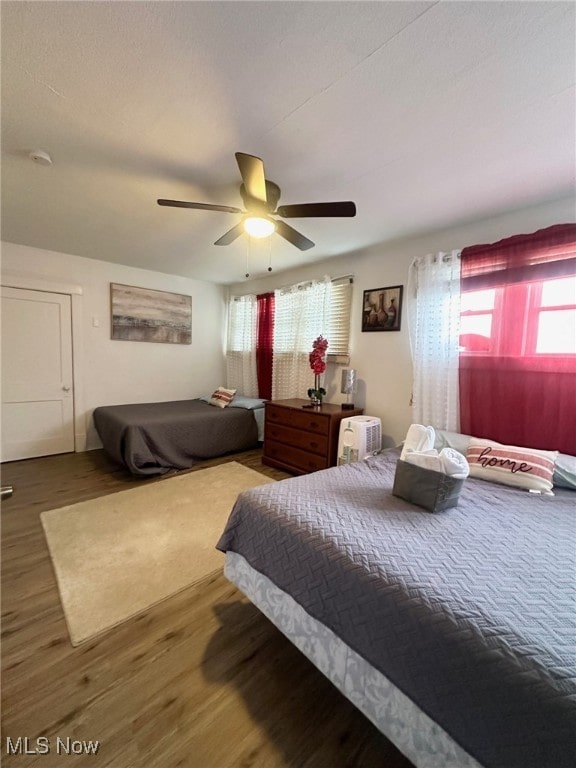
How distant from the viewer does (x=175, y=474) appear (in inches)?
131

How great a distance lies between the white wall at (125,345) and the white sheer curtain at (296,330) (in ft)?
4.80

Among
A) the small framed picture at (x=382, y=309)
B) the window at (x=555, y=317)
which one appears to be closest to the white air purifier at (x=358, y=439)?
the small framed picture at (x=382, y=309)

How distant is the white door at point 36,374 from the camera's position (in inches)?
134

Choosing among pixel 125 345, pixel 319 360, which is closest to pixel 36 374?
pixel 125 345

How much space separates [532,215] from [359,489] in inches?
91.2

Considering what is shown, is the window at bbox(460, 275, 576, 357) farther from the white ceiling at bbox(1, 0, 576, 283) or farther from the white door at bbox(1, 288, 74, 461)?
the white door at bbox(1, 288, 74, 461)

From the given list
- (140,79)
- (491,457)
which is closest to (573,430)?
(491,457)

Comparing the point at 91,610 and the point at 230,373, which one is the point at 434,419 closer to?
the point at 91,610

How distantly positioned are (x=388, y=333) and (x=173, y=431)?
2.56 metres

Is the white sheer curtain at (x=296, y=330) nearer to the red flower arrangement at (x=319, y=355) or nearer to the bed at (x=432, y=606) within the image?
the red flower arrangement at (x=319, y=355)

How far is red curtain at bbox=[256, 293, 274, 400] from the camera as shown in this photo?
4316 mm

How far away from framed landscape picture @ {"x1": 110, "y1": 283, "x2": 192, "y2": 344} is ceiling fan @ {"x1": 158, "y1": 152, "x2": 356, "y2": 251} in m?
2.69

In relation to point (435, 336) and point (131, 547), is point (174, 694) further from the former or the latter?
point (435, 336)

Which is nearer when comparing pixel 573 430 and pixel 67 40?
pixel 67 40
